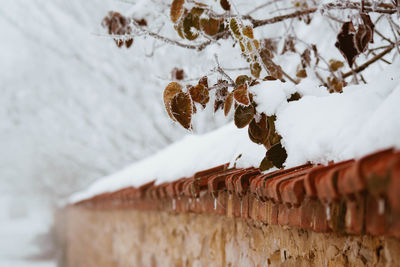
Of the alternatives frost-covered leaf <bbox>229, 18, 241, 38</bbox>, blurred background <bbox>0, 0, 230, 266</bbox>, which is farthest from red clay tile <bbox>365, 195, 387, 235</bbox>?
blurred background <bbox>0, 0, 230, 266</bbox>

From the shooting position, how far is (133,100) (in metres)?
7.57

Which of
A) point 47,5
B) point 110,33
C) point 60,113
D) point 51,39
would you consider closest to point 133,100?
point 51,39

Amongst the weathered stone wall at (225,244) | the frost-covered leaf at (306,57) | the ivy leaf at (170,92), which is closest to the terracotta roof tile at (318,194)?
the weathered stone wall at (225,244)

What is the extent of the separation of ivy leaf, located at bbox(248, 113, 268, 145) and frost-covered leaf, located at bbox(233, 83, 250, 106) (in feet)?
0.34

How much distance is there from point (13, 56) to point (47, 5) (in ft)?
11.5

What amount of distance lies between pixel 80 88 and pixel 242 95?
7167 millimetres

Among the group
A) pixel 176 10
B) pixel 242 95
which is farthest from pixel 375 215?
pixel 176 10

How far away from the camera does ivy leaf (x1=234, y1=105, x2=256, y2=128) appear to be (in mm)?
1586

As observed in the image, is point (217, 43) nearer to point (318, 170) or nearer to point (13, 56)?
point (318, 170)

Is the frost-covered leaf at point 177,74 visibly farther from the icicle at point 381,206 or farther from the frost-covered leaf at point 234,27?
the icicle at point 381,206

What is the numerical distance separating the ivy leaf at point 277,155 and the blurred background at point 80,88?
0.96 m

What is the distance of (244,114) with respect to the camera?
62.7 inches

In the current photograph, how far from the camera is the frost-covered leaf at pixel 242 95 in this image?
5.05 ft

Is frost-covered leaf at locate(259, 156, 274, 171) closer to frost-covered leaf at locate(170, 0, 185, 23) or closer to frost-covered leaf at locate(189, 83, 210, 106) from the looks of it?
frost-covered leaf at locate(189, 83, 210, 106)
